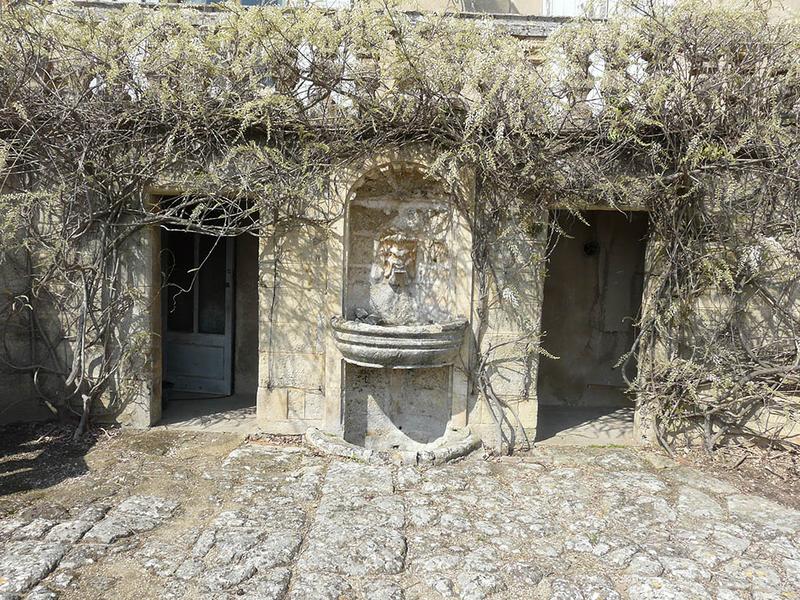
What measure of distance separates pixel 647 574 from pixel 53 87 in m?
5.22

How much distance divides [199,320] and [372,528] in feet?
13.0

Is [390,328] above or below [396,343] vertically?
above

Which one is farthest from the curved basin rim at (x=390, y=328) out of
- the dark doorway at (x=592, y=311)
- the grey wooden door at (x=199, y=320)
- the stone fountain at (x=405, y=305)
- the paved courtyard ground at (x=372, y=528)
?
the grey wooden door at (x=199, y=320)

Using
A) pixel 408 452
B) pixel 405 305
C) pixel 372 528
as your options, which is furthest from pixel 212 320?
pixel 372 528

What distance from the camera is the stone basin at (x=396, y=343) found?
452 centimetres

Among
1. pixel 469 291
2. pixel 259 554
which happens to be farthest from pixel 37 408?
pixel 469 291

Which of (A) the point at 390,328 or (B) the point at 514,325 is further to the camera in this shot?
(B) the point at 514,325

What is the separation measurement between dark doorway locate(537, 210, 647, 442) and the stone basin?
210 centimetres

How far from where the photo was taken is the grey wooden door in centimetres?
659

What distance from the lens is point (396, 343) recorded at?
4.52 metres

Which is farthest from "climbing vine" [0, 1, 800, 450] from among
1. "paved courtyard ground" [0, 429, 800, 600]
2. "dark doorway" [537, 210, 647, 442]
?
"dark doorway" [537, 210, 647, 442]

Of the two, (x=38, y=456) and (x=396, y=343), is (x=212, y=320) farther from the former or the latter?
(x=396, y=343)

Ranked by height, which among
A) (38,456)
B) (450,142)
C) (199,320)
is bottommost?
(38,456)

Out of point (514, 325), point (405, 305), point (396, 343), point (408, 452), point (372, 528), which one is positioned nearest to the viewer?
point (372, 528)
